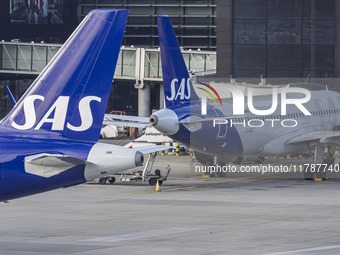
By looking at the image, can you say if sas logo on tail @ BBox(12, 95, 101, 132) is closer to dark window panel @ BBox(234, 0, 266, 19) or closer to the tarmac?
the tarmac

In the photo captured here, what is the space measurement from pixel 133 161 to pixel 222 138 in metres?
29.2

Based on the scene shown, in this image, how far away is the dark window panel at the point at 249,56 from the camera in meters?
81.0

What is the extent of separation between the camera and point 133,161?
21.5m

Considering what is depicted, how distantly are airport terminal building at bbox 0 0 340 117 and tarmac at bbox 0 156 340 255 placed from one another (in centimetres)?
3045

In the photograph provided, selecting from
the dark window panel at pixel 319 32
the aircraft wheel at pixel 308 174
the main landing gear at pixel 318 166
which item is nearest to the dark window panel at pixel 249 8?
the dark window panel at pixel 319 32

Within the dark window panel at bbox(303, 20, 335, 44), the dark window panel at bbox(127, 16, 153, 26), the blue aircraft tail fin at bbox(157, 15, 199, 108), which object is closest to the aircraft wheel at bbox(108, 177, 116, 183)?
the blue aircraft tail fin at bbox(157, 15, 199, 108)

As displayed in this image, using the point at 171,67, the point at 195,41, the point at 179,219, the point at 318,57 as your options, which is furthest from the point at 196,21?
the point at 179,219

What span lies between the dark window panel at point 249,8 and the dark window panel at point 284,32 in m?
1.55

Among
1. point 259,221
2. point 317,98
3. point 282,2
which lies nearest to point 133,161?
point 259,221

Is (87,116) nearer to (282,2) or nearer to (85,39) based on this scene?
(85,39)

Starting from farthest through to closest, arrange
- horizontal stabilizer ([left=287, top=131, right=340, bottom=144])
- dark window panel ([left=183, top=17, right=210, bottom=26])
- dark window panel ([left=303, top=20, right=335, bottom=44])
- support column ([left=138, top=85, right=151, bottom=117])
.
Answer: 1. dark window panel ([left=183, top=17, right=210, bottom=26])
2. support column ([left=138, top=85, right=151, bottom=117])
3. dark window panel ([left=303, top=20, right=335, bottom=44])
4. horizontal stabilizer ([left=287, top=131, right=340, bottom=144])

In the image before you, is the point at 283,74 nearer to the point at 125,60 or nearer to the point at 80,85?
the point at 125,60

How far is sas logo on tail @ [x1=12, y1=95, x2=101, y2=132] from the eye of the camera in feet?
71.7

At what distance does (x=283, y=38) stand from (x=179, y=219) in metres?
49.5
